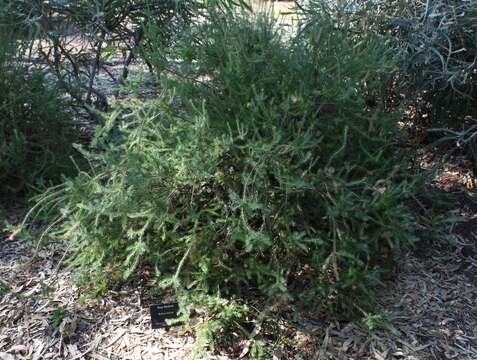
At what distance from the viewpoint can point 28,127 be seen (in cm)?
381

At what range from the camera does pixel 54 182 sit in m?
3.85

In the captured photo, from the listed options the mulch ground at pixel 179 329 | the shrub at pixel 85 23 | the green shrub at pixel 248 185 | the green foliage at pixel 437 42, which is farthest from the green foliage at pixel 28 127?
the green foliage at pixel 437 42

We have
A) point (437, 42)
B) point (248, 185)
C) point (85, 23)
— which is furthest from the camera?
point (85, 23)

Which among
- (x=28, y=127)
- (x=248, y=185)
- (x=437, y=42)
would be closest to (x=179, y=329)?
(x=248, y=185)

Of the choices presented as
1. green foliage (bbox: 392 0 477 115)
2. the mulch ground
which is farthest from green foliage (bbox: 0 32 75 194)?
green foliage (bbox: 392 0 477 115)

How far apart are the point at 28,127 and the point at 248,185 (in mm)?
1795

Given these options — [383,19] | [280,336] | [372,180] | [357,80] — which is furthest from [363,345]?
[383,19]

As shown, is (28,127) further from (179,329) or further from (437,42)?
(437,42)

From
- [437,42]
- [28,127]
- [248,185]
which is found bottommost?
[28,127]

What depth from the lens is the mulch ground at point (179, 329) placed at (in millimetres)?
→ 2732

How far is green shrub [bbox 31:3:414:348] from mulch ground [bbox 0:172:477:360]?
0.45 ft

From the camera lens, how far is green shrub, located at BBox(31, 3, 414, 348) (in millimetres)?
2674

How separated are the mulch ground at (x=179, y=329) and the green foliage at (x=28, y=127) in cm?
65

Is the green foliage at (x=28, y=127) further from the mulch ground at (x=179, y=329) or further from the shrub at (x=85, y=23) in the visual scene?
the mulch ground at (x=179, y=329)
